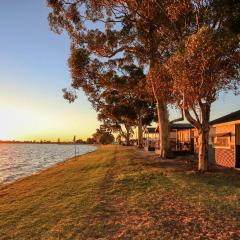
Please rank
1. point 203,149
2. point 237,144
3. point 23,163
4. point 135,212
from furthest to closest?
point 23,163 < point 237,144 < point 203,149 < point 135,212

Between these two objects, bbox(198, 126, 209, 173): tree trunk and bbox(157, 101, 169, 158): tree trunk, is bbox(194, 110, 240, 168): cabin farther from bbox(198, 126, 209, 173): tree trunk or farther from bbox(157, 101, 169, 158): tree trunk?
bbox(157, 101, 169, 158): tree trunk

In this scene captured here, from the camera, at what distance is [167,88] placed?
2120 centimetres

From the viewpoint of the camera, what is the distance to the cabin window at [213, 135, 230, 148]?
79.1 ft

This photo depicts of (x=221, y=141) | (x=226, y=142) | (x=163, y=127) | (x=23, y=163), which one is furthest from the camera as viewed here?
(x=23, y=163)

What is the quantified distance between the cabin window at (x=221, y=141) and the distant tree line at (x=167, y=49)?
4.31 m

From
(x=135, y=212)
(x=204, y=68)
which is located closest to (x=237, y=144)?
(x=204, y=68)

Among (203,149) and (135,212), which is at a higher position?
(203,149)

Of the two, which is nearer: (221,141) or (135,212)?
(135,212)

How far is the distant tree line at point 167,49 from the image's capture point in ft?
57.5

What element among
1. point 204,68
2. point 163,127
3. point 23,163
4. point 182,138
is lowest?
point 23,163

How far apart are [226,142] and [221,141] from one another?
1.03 m

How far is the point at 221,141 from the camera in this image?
2534cm

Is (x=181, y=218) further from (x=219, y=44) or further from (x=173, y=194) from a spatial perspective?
(x=219, y=44)

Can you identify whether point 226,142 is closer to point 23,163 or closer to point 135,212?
point 135,212
